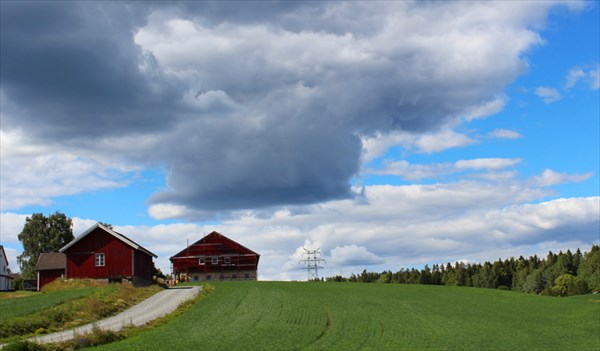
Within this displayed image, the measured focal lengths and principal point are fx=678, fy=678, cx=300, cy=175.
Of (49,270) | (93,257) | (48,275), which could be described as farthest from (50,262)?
(93,257)

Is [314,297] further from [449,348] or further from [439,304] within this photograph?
[449,348]

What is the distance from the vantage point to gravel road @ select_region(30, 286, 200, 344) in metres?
38.1

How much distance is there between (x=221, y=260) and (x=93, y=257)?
145 feet

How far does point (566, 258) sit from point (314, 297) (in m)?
106

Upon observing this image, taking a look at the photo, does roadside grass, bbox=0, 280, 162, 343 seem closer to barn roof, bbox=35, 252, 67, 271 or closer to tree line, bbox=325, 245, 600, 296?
barn roof, bbox=35, 252, 67, 271

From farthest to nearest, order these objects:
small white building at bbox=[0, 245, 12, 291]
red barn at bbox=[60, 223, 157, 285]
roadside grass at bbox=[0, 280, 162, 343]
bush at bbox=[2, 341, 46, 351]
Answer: small white building at bbox=[0, 245, 12, 291] < red barn at bbox=[60, 223, 157, 285] < roadside grass at bbox=[0, 280, 162, 343] < bush at bbox=[2, 341, 46, 351]

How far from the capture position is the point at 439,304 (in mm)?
66312

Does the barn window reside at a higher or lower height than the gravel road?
higher

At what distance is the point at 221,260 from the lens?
118125 mm

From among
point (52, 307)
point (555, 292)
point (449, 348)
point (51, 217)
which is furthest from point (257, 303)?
point (51, 217)

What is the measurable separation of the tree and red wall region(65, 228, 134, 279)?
199 feet

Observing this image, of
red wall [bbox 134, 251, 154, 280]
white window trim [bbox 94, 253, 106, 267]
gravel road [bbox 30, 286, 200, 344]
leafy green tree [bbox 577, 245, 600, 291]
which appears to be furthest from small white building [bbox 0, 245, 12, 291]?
leafy green tree [bbox 577, 245, 600, 291]

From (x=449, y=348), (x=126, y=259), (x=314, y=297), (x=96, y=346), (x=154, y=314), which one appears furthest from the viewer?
(x=126, y=259)

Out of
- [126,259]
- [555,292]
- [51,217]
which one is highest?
[51,217]
